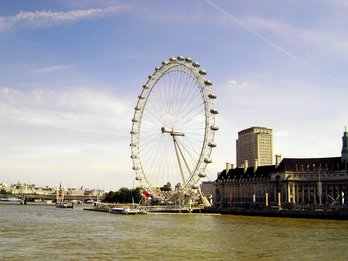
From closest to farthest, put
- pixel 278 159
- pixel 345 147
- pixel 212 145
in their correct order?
1. pixel 212 145
2. pixel 345 147
3. pixel 278 159

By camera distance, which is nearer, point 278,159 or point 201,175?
point 201,175

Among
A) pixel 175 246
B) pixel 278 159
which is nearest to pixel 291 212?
pixel 278 159

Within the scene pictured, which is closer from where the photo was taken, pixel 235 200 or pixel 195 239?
pixel 195 239

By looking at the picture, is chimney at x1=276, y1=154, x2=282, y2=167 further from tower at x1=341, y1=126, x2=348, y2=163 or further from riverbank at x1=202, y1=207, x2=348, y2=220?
riverbank at x1=202, y1=207, x2=348, y2=220

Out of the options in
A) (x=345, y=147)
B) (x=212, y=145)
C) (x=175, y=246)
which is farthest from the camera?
(x=345, y=147)

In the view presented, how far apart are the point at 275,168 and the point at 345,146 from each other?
17.2 meters

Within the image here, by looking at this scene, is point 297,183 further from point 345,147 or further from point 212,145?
point 212,145

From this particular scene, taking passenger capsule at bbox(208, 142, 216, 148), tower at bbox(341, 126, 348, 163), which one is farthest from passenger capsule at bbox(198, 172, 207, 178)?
tower at bbox(341, 126, 348, 163)

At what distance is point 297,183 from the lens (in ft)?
359

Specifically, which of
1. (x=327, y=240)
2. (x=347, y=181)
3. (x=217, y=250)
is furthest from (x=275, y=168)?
(x=217, y=250)

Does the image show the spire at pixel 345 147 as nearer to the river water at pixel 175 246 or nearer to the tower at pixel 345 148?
the tower at pixel 345 148

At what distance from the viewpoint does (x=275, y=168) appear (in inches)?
4471

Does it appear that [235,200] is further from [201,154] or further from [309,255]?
[309,255]

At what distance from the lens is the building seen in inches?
4109
